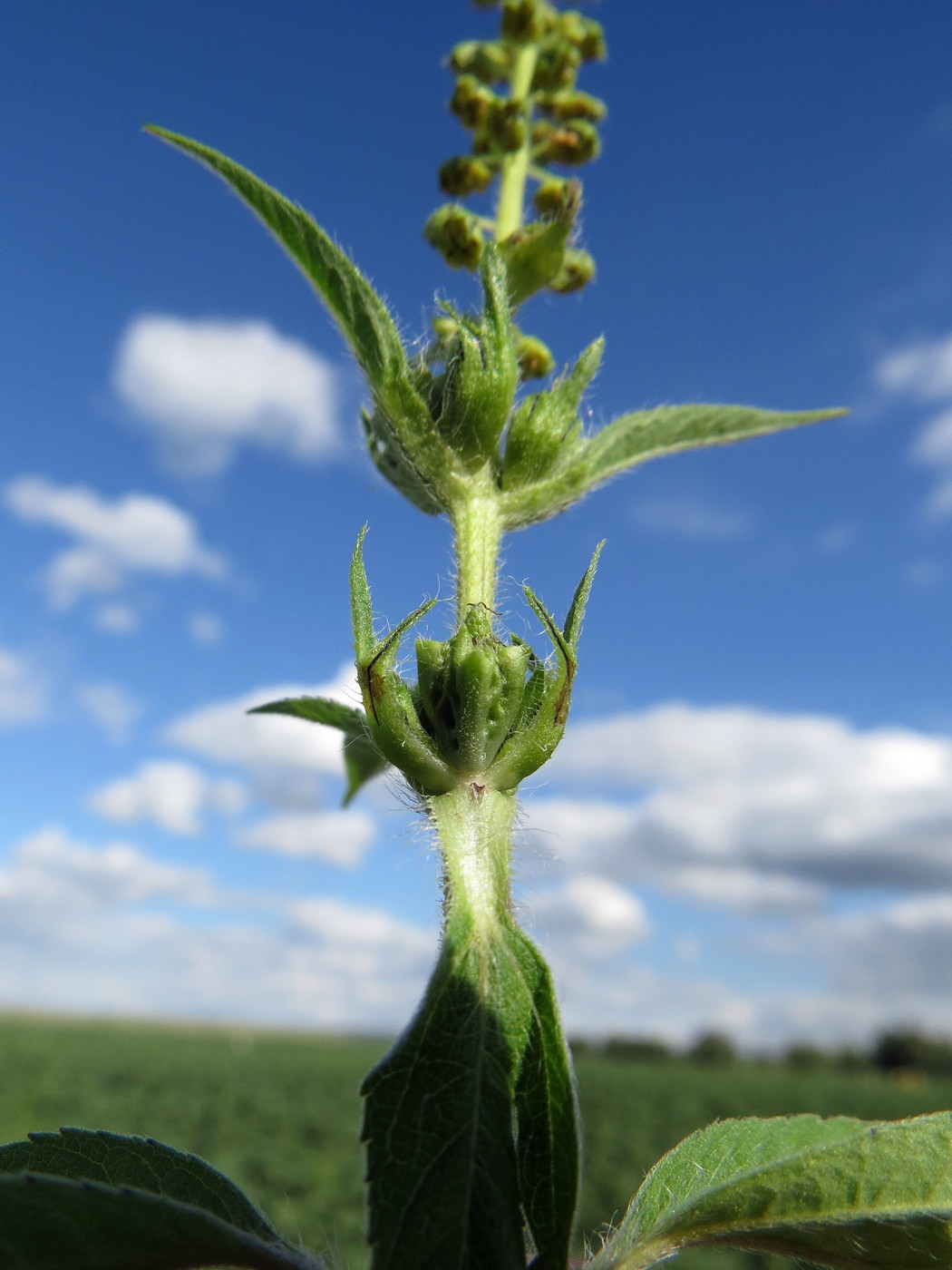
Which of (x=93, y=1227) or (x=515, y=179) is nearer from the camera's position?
(x=93, y=1227)

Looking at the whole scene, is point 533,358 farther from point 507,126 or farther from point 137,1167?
point 137,1167

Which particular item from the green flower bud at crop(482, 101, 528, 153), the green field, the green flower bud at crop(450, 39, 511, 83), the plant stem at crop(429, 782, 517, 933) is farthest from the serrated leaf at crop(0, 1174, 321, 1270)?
the green field

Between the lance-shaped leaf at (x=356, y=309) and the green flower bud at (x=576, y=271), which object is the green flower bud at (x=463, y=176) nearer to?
the green flower bud at (x=576, y=271)

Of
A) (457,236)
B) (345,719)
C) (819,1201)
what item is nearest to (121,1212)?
(345,719)

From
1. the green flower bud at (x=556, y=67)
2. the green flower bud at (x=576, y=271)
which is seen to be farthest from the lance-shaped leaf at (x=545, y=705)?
the green flower bud at (x=556, y=67)

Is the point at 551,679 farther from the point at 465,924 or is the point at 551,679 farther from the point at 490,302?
the point at 490,302
